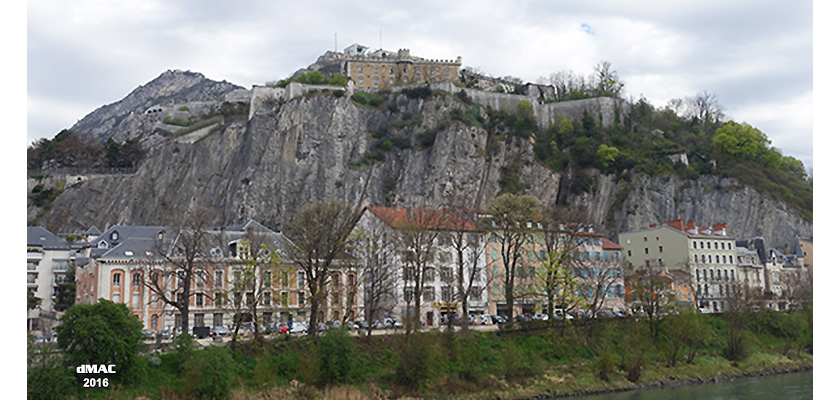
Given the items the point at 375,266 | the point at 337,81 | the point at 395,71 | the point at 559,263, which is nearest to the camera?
the point at 559,263

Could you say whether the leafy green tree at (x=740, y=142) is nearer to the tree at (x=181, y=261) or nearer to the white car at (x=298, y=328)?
the white car at (x=298, y=328)

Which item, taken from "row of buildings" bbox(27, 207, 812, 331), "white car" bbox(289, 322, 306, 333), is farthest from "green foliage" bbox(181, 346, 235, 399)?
"white car" bbox(289, 322, 306, 333)

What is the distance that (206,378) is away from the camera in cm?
2714

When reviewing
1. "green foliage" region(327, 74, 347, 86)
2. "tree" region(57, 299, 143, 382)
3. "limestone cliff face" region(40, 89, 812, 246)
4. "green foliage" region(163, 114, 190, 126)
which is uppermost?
"green foliage" region(327, 74, 347, 86)

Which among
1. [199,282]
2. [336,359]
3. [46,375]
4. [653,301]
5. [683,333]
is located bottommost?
[683,333]

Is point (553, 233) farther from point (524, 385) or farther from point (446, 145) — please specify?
point (446, 145)

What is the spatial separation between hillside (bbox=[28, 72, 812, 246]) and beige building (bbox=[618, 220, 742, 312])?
11.1 meters

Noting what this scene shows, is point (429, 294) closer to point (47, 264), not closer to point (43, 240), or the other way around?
point (47, 264)

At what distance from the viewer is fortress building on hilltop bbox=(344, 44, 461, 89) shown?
102750 millimetres

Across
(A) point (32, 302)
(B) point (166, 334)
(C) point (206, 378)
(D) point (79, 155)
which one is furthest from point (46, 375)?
(D) point (79, 155)

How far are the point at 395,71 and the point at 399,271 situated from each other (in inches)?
2368

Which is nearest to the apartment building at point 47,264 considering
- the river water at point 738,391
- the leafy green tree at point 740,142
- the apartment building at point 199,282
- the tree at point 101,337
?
the apartment building at point 199,282

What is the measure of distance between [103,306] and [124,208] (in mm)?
59068

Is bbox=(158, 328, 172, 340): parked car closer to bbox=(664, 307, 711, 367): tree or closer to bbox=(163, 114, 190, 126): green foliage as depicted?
bbox=(664, 307, 711, 367): tree
